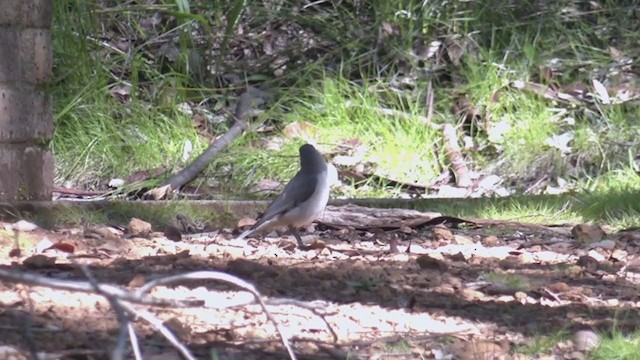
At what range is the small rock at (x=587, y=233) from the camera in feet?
18.6

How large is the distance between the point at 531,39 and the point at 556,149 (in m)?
1.41

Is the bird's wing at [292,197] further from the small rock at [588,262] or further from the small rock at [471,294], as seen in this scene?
the small rock at [471,294]

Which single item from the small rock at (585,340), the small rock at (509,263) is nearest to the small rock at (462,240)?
the small rock at (509,263)

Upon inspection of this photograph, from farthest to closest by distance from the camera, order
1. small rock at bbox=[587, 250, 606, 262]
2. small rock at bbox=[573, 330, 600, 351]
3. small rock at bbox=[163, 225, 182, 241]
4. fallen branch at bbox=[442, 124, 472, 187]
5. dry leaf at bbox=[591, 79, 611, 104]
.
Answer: dry leaf at bbox=[591, 79, 611, 104] < fallen branch at bbox=[442, 124, 472, 187] < small rock at bbox=[163, 225, 182, 241] < small rock at bbox=[587, 250, 606, 262] < small rock at bbox=[573, 330, 600, 351]

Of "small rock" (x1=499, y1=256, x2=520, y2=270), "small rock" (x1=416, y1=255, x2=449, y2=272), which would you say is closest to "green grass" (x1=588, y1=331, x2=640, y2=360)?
"small rock" (x1=416, y1=255, x2=449, y2=272)

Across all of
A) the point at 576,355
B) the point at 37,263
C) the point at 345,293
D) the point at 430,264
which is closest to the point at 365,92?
the point at 430,264

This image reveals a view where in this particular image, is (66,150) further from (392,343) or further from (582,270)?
(392,343)

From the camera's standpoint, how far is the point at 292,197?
A: 560 cm

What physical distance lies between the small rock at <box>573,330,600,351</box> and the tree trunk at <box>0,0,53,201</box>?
309cm

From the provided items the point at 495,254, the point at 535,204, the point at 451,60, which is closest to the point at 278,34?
the point at 451,60

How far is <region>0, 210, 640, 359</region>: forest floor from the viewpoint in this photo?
3154mm

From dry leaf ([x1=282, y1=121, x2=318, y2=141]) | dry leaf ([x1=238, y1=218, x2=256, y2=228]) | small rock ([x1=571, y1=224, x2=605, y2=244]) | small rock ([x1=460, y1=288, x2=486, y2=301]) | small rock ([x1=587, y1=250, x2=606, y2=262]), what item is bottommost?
dry leaf ([x1=282, y1=121, x2=318, y2=141])

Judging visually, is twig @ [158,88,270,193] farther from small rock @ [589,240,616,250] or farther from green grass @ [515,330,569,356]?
green grass @ [515,330,569,356]

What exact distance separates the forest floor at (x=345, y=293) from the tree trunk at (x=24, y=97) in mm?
→ 406
